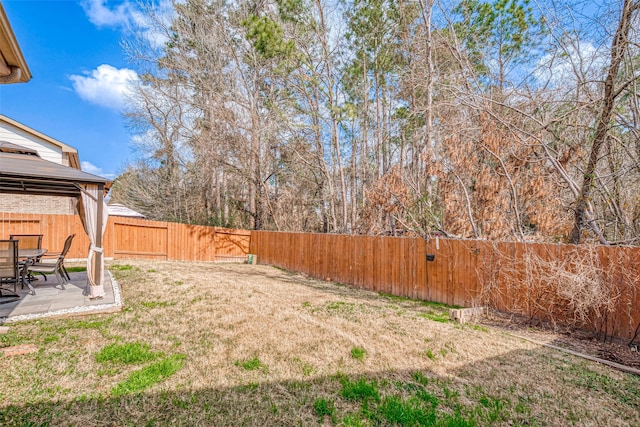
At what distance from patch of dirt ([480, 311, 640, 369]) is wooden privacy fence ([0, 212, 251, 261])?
34.4 feet

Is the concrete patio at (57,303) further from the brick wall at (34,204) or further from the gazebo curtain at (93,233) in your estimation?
the brick wall at (34,204)

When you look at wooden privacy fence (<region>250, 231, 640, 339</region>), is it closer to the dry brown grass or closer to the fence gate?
the dry brown grass

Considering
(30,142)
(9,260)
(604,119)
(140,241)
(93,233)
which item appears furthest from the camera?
(140,241)

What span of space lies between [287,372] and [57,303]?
160 inches

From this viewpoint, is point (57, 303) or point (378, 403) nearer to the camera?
point (378, 403)

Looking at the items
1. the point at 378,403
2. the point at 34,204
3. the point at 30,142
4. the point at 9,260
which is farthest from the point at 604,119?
the point at 34,204

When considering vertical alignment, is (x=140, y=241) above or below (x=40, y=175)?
below

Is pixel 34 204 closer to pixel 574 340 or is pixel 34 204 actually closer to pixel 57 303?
pixel 57 303

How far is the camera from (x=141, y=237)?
1116 centimetres

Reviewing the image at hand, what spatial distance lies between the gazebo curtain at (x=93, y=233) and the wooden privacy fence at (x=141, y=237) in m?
6.06

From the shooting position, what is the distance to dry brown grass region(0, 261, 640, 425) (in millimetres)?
2258

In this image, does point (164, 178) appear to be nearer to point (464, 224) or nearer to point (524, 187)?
point (464, 224)

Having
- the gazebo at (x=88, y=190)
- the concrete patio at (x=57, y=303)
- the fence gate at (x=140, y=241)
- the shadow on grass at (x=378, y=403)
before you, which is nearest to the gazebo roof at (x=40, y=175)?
the gazebo at (x=88, y=190)

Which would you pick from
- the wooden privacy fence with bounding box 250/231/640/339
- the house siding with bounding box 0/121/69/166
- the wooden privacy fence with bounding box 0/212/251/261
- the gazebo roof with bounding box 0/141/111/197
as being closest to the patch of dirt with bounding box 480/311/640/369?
the wooden privacy fence with bounding box 250/231/640/339
